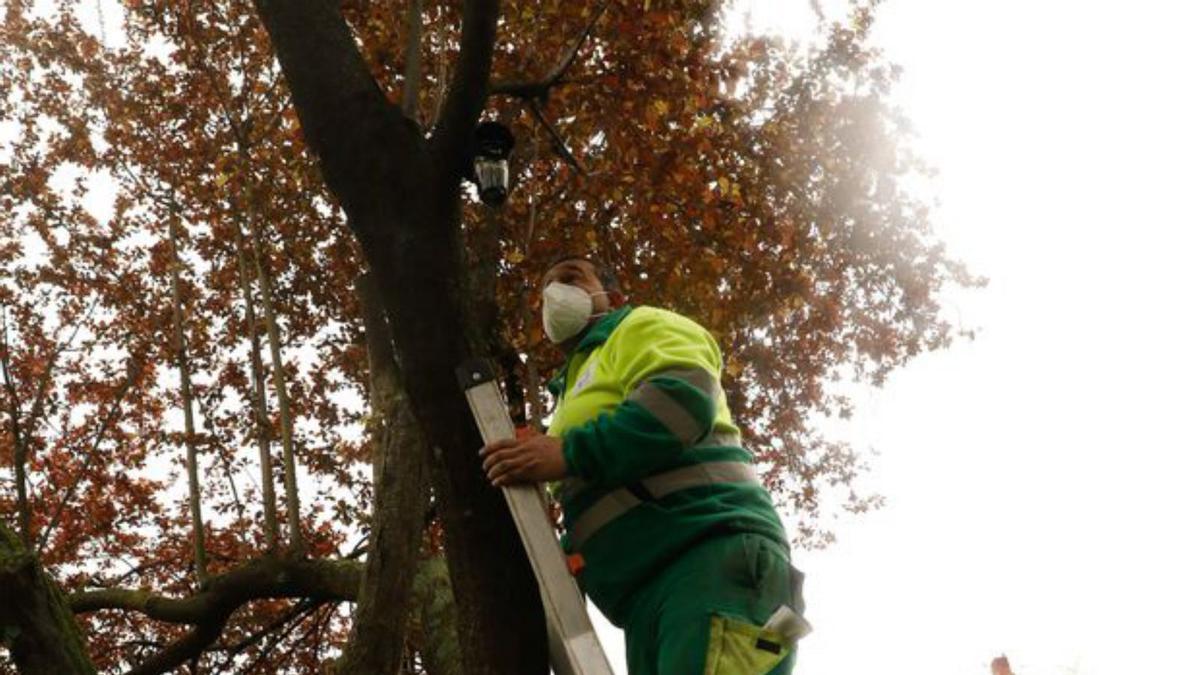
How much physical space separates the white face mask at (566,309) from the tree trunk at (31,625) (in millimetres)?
3123

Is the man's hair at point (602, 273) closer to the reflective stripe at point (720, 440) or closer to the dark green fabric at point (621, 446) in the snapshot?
the reflective stripe at point (720, 440)

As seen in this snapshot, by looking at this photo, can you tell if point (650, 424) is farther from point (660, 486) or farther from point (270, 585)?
point (270, 585)

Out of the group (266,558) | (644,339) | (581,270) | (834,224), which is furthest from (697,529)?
(834,224)

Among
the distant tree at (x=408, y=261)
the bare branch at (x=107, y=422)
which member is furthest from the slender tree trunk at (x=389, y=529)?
the bare branch at (x=107, y=422)

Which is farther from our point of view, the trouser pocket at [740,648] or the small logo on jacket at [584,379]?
the small logo on jacket at [584,379]

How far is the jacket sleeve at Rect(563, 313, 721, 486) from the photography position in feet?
7.95

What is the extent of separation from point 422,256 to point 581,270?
59 cm

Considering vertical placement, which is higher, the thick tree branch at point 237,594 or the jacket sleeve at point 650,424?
the thick tree branch at point 237,594

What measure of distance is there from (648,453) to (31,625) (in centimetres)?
374

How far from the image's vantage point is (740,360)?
11625 mm

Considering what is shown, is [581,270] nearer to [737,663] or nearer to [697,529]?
[697,529]

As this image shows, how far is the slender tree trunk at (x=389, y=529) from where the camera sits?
5.60 meters

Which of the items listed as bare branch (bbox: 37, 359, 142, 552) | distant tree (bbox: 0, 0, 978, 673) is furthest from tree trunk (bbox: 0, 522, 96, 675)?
bare branch (bbox: 37, 359, 142, 552)

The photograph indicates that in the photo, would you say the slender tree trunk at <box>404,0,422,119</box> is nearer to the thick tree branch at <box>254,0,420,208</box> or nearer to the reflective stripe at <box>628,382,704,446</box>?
the thick tree branch at <box>254,0,420,208</box>
